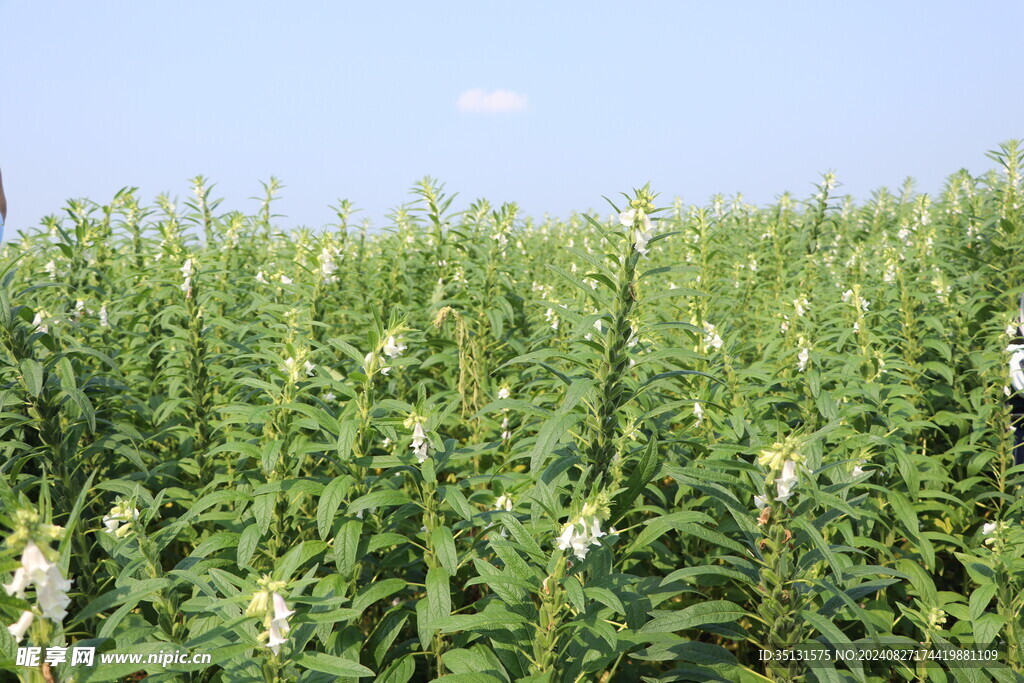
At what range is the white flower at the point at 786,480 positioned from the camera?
7.57 ft

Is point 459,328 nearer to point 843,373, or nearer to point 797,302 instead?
point 843,373

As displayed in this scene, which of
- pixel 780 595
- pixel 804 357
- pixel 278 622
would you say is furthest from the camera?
pixel 804 357

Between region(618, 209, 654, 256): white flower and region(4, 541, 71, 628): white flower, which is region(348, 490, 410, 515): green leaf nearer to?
region(4, 541, 71, 628): white flower

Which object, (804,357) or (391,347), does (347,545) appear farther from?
(804,357)

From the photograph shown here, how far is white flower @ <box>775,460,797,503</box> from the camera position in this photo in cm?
231

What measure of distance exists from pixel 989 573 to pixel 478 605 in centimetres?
252

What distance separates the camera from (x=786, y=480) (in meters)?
2.33

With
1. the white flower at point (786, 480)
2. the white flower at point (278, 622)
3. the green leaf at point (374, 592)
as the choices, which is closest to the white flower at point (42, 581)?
the white flower at point (278, 622)

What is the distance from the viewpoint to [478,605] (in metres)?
3.07

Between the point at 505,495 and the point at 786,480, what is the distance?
1289mm

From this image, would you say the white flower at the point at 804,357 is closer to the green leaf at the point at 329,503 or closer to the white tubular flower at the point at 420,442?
the white tubular flower at the point at 420,442

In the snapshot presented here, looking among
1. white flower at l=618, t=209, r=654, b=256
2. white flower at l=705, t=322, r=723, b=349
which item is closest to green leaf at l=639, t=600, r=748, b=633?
white flower at l=618, t=209, r=654, b=256

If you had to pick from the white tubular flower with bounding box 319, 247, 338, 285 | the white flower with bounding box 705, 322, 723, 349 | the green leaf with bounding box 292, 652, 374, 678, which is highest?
the white tubular flower with bounding box 319, 247, 338, 285

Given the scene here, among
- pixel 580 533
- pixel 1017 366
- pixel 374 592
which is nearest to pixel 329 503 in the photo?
pixel 374 592
